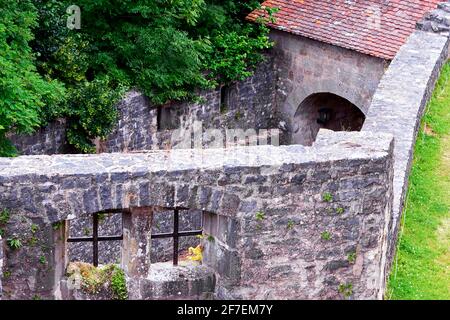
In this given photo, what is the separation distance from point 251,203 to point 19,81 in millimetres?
7925

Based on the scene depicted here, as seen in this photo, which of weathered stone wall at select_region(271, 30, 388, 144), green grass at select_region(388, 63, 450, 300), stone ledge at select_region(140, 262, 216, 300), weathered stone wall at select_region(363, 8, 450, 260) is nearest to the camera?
stone ledge at select_region(140, 262, 216, 300)

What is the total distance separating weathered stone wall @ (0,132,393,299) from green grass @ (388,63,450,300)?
→ 58.0 inches

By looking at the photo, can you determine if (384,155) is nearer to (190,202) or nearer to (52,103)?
(190,202)

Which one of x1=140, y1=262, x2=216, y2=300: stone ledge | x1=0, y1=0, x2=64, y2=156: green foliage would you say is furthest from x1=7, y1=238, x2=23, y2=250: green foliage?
x1=0, y1=0, x2=64, y2=156: green foliage

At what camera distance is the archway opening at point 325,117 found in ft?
81.9

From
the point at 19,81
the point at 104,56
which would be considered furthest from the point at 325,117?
the point at 19,81

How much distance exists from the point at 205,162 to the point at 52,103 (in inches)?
364

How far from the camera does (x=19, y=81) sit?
16500 millimetres

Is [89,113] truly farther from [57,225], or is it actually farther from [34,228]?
[34,228]

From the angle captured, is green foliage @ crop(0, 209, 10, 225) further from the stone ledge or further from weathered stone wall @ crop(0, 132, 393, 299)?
the stone ledge

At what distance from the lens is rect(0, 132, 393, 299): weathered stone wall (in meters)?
9.19

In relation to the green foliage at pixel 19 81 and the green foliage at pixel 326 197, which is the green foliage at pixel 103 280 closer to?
the green foliage at pixel 326 197

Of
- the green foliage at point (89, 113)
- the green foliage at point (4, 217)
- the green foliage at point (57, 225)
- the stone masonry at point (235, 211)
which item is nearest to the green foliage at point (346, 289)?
the stone masonry at point (235, 211)

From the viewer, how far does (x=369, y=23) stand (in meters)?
22.5
